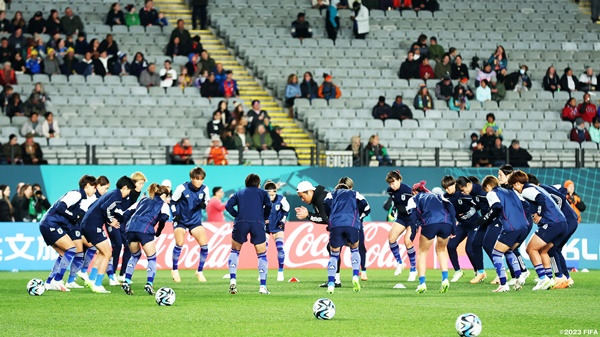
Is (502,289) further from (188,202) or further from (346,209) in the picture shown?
(188,202)

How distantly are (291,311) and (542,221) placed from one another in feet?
21.2

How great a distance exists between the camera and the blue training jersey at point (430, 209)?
784 inches

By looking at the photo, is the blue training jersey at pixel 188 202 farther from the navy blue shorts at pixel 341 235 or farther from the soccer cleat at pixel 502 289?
the soccer cleat at pixel 502 289

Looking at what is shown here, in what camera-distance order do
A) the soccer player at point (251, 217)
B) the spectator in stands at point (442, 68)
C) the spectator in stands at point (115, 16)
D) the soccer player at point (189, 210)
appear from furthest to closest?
the spectator in stands at point (442, 68)
the spectator in stands at point (115, 16)
the soccer player at point (189, 210)
the soccer player at point (251, 217)

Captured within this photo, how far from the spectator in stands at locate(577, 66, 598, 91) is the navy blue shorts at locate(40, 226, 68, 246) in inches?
928

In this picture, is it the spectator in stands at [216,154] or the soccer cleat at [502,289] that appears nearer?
the soccer cleat at [502,289]

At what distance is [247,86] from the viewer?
36906 mm

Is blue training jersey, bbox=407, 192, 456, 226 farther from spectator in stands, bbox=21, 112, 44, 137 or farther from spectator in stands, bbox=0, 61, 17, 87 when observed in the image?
spectator in stands, bbox=0, 61, 17, 87

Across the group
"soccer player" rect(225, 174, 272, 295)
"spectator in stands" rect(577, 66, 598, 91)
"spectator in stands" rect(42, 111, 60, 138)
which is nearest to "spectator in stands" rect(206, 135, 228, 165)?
"spectator in stands" rect(42, 111, 60, 138)

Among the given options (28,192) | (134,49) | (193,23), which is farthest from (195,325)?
(193,23)

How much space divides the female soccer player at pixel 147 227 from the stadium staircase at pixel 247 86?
1256 cm

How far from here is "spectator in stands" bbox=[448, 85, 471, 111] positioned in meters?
36.3

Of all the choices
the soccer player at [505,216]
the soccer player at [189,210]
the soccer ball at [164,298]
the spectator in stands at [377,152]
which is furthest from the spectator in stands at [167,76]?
the soccer ball at [164,298]

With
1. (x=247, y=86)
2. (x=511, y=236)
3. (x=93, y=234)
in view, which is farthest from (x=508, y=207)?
(x=247, y=86)
